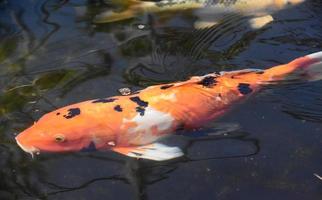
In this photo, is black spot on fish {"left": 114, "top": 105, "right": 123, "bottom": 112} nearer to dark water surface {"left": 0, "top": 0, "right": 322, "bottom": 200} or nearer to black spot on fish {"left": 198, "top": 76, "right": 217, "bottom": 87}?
dark water surface {"left": 0, "top": 0, "right": 322, "bottom": 200}

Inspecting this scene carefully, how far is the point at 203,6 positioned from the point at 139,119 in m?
2.30

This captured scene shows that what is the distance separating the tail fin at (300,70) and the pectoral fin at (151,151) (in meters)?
0.96

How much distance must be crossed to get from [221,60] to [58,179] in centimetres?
176

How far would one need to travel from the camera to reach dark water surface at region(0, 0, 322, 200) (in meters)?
3.25

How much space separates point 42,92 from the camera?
407cm

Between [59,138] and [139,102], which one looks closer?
[59,138]

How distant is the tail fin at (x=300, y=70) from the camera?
3.73 metres

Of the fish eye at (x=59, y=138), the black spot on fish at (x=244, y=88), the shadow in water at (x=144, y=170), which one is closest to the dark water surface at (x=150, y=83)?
the shadow in water at (x=144, y=170)

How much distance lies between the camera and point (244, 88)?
143 inches

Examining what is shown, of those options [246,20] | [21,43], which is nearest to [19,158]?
[21,43]

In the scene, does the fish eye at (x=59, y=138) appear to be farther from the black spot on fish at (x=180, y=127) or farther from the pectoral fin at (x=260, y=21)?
the pectoral fin at (x=260, y=21)

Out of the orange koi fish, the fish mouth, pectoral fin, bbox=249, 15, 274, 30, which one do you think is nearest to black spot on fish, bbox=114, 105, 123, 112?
the orange koi fish

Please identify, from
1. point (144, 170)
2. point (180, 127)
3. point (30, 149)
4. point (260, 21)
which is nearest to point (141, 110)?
point (180, 127)

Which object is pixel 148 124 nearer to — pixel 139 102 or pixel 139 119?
pixel 139 119
